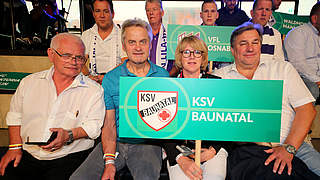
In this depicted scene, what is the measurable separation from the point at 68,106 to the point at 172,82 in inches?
31.9

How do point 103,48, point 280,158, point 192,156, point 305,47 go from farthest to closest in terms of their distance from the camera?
point 305,47
point 103,48
point 192,156
point 280,158

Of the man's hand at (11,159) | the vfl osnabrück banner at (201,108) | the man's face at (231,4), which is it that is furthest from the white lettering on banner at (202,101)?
the man's face at (231,4)

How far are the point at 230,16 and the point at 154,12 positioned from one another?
139cm

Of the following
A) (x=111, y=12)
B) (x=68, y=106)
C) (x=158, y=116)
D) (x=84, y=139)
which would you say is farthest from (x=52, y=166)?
(x=111, y=12)

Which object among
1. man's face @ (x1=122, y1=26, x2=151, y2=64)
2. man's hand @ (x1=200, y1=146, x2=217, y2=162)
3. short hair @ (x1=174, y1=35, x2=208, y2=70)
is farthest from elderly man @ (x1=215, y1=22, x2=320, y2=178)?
man's face @ (x1=122, y1=26, x2=151, y2=64)

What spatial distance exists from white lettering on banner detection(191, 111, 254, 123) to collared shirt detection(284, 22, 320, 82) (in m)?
2.01

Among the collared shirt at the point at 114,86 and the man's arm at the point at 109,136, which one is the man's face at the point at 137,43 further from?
the man's arm at the point at 109,136

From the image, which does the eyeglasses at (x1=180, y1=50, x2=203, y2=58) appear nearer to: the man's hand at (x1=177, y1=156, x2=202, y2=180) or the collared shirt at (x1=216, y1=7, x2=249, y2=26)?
the man's hand at (x1=177, y1=156, x2=202, y2=180)

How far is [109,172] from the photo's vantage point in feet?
4.67

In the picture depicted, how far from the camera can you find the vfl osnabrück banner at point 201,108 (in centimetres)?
114

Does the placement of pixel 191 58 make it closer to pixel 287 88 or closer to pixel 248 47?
pixel 248 47

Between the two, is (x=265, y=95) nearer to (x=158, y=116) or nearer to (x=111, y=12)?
(x=158, y=116)

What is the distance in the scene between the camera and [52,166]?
147cm

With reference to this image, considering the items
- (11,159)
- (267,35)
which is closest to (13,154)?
(11,159)
